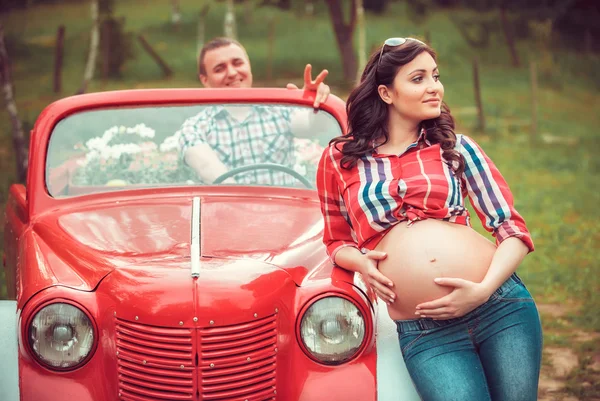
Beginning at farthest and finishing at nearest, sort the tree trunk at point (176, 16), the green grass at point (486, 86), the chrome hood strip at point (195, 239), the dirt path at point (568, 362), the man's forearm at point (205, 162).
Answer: the tree trunk at point (176, 16), the green grass at point (486, 86), the dirt path at point (568, 362), the man's forearm at point (205, 162), the chrome hood strip at point (195, 239)

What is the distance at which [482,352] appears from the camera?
2.78m

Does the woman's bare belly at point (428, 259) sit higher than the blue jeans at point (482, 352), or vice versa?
the woman's bare belly at point (428, 259)

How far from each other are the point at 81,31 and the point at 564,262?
2053 centimetres

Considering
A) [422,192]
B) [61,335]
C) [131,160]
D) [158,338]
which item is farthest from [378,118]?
[131,160]

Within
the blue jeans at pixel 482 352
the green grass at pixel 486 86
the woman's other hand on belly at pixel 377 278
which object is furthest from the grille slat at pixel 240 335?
the green grass at pixel 486 86

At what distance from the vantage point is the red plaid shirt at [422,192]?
287cm

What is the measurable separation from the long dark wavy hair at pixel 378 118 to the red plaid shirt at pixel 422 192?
3 cm

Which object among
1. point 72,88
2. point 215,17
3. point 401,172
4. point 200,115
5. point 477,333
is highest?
point 215,17

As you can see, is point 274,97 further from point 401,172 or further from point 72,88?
point 72,88

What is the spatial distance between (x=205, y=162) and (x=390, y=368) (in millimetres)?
1584

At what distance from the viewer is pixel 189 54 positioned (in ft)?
74.0

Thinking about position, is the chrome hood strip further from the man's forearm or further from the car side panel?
the car side panel

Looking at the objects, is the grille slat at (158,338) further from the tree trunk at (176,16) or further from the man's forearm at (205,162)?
the tree trunk at (176,16)

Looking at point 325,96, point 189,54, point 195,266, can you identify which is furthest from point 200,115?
point 189,54
